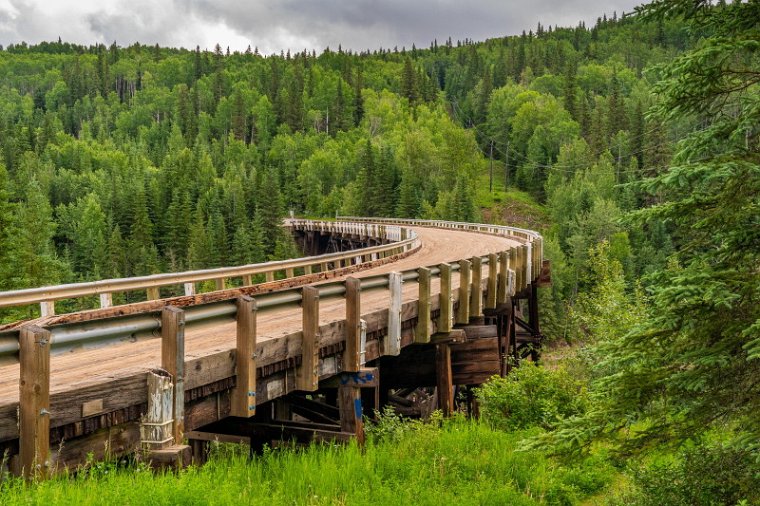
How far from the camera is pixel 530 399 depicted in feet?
35.6

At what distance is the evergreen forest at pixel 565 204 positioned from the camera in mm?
5969

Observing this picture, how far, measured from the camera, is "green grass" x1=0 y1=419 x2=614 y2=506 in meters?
4.70

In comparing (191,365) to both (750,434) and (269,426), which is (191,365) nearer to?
(269,426)

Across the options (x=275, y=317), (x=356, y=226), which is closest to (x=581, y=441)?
(x=275, y=317)

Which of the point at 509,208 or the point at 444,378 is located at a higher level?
the point at 509,208

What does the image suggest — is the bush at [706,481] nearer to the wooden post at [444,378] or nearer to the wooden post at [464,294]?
the wooden post at [444,378]

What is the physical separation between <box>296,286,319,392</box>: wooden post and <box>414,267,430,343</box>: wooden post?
3.65m

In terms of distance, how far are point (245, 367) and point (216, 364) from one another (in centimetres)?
33

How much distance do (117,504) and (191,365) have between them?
78.2 inches

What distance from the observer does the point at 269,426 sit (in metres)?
8.30

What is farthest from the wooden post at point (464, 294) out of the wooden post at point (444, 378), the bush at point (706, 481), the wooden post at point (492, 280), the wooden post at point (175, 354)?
the wooden post at point (175, 354)

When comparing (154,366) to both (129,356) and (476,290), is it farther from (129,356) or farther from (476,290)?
(476,290)

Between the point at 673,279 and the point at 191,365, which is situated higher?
the point at 673,279

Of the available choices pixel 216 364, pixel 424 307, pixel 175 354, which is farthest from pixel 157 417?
pixel 424 307
